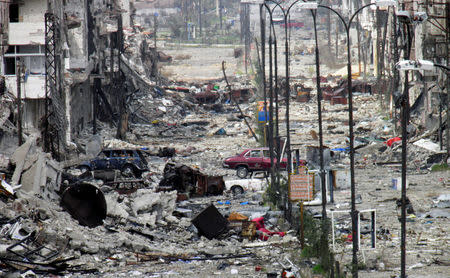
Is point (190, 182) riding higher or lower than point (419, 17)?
lower

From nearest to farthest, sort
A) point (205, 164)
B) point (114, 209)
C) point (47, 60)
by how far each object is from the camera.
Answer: point (114, 209)
point (47, 60)
point (205, 164)

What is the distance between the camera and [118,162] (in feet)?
117

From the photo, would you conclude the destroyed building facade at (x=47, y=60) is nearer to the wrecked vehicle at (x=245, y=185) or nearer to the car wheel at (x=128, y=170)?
the car wheel at (x=128, y=170)

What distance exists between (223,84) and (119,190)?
2056 inches

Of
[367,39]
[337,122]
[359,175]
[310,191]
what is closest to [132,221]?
[310,191]

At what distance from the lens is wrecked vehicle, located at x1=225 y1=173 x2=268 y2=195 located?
31453 millimetres

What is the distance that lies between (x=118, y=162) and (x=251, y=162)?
545 cm

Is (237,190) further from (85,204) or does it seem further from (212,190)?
(85,204)

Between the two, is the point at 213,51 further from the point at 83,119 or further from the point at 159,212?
the point at 159,212

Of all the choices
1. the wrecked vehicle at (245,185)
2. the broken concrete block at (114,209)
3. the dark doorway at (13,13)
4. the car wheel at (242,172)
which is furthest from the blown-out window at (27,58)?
the broken concrete block at (114,209)

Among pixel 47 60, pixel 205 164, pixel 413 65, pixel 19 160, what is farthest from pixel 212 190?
pixel 413 65

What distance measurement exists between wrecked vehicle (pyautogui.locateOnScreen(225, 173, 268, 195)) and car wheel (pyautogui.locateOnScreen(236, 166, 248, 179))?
2.91 meters

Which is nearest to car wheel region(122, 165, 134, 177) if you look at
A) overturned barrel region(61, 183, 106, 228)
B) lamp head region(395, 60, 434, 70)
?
overturned barrel region(61, 183, 106, 228)

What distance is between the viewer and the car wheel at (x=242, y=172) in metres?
35.9
